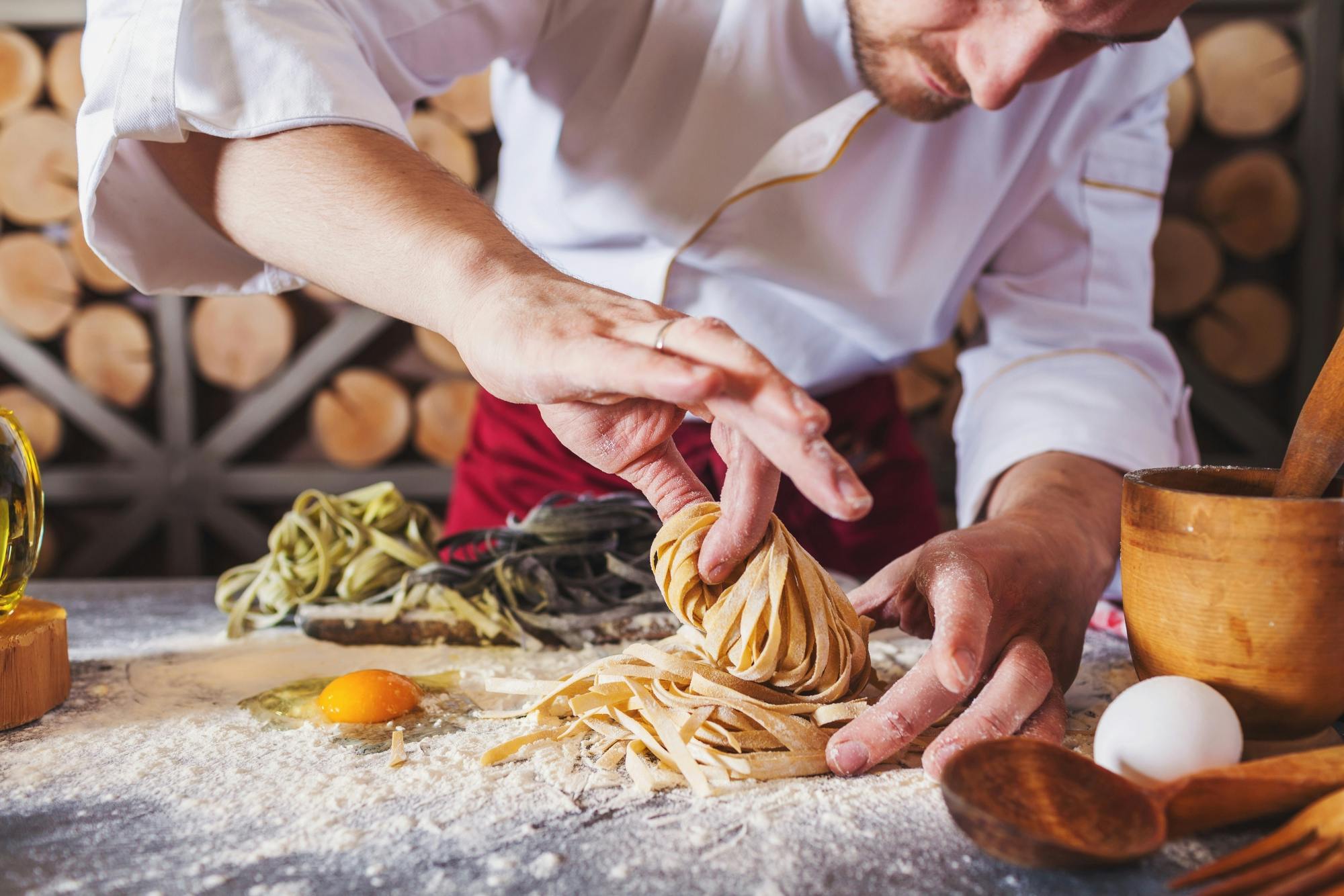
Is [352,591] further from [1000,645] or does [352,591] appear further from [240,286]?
[1000,645]

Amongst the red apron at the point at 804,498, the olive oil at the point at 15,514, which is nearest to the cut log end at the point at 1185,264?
the red apron at the point at 804,498

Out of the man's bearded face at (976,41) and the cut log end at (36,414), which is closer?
the man's bearded face at (976,41)

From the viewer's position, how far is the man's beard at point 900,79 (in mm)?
1252

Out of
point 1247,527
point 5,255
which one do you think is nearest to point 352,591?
point 1247,527

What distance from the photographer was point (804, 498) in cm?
166

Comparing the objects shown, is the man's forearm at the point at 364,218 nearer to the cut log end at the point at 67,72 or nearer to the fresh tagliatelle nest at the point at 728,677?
the fresh tagliatelle nest at the point at 728,677

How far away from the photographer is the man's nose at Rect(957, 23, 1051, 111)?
1.11 metres

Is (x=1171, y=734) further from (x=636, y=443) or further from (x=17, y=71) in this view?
(x=17, y=71)

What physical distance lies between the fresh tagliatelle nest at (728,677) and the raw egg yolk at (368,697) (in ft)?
0.42

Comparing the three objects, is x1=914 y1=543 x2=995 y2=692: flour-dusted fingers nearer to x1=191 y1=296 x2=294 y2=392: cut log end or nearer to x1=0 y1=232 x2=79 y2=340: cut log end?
x1=191 y1=296 x2=294 y2=392: cut log end

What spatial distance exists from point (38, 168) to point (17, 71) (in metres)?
0.30

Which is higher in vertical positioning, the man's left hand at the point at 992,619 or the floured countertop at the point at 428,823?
the man's left hand at the point at 992,619

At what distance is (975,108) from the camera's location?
1523 millimetres

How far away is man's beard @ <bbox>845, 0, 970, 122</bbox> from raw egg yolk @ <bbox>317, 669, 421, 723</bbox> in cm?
94
